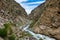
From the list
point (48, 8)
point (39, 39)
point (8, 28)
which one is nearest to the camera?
point (8, 28)

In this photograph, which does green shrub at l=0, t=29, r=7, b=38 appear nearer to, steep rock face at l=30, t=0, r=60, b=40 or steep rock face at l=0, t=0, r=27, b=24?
steep rock face at l=30, t=0, r=60, b=40

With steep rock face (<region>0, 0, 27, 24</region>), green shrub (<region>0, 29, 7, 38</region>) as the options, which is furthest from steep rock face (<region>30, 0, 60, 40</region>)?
green shrub (<region>0, 29, 7, 38</region>)

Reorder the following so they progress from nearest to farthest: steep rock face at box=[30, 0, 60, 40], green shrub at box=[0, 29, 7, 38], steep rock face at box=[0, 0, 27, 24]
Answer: green shrub at box=[0, 29, 7, 38] → steep rock face at box=[30, 0, 60, 40] → steep rock face at box=[0, 0, 27, 24]

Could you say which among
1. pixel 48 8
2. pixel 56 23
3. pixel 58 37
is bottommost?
pixel 58 37

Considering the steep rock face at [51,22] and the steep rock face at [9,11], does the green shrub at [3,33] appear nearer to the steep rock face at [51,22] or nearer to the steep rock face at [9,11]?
the steep rock face at [51,22]

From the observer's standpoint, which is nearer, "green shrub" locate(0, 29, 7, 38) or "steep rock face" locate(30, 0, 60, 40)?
"green shrub" locate(0, 29, 7, 38)

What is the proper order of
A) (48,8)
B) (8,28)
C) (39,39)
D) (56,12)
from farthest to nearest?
(48,8), (56,12), (39,39), (8,28)

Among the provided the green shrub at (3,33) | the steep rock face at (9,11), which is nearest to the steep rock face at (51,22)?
the steep rock face at (9,11)

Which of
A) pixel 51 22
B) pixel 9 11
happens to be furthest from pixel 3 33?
pixel 9 11

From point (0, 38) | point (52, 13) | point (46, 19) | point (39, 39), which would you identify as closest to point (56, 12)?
point (52, 13)

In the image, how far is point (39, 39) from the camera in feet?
42.8

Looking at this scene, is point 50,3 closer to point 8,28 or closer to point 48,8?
point 48,8

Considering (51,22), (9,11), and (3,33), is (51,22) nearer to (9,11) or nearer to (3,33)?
(9,11)

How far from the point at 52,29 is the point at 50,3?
2838 millimetres
